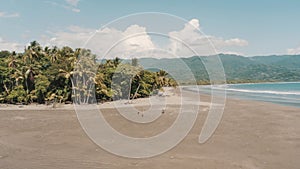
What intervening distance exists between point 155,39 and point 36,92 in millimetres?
30579

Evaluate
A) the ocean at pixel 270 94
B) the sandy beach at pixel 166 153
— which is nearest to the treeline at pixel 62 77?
the sandy beach at pixel 166 153

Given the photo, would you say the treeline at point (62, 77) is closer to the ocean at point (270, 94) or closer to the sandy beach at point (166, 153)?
the sandy beach at point (166, 153)

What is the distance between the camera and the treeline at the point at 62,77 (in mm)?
35906

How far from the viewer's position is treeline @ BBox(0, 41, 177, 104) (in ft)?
118

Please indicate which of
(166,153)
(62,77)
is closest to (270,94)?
(62,77)

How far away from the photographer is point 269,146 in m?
13.6

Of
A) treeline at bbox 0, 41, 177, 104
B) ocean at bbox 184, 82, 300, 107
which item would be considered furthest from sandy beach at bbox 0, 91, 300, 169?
ocean at bbox 184, 82, 300, 107

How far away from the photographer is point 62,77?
36.4 m

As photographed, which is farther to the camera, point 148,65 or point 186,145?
point 148,65

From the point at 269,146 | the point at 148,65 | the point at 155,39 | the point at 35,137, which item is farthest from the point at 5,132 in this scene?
the point at 269,146

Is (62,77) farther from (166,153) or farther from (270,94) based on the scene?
(270,94)

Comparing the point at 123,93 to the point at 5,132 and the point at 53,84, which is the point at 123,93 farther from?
the point at 5,132

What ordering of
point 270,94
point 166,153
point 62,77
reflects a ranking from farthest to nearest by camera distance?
1. point 270,94
2. point 62,77
3. point 166,153

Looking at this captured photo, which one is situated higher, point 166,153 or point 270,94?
point 270,94
